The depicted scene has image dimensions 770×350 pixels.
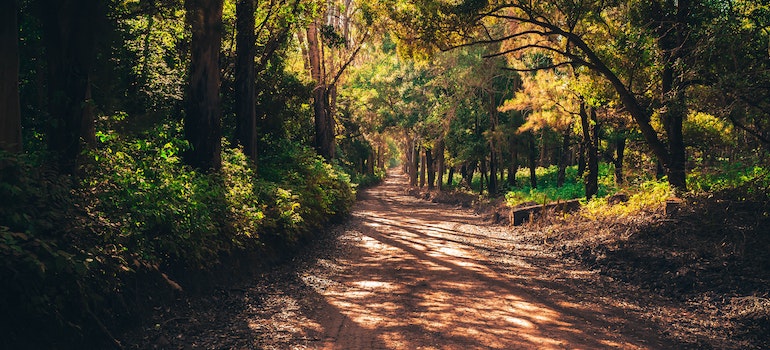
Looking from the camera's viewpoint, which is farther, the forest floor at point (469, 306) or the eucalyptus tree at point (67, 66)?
the eucalyptus tree at point (67, 66)

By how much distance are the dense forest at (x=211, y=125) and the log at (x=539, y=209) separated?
3.86 feet

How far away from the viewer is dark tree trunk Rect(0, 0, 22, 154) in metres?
5.80

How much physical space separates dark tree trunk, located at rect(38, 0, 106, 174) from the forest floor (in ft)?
8.30

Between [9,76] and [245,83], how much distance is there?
9.91m

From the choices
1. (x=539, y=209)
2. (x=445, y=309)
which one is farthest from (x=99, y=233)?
(x=539, y=209)

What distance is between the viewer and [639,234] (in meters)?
11.3

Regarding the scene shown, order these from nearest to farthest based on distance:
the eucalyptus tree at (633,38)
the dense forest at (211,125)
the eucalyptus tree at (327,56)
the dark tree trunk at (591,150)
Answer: the dense forest at (211,125), the eucalyptus tree at (633,38), the dark tree trunk at (591,150), the eucalyptus tree at (327,56)

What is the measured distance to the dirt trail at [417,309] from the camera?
6438mm

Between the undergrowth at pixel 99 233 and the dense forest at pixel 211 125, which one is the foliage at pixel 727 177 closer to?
the dense forest at pixel 211 125

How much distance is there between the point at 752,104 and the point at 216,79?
1068cm

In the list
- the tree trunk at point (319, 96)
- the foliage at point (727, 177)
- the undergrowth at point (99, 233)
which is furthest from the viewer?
the tree trunk at point (319, 96)

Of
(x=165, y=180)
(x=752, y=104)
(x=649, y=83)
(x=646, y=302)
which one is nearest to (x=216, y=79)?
(x=165, y=180)

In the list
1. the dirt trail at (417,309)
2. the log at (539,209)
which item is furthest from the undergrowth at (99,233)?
the log at (539,209)

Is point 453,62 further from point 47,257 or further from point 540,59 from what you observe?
point 47,257
